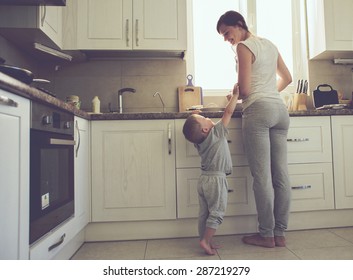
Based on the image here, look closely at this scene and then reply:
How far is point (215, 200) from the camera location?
1500 millimetres

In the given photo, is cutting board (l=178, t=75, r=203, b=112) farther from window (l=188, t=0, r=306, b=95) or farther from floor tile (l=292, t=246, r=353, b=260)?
floor tile (l=292, t=246, r=353, b=260)

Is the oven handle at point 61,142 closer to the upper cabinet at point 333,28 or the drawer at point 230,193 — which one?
the drawer at point 230,193

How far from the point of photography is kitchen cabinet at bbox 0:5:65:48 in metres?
1.72

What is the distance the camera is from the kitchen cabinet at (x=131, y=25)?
81.5 inches

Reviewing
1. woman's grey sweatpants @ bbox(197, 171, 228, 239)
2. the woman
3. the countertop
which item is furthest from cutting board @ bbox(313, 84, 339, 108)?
woman's grey sweatpants @ bbox(197, 171, 228, 239)

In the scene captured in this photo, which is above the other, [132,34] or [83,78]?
[132,34]

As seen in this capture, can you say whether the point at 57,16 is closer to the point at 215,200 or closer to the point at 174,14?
the point at 174,14

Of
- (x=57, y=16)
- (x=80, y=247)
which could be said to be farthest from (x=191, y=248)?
(x=57, y=16)

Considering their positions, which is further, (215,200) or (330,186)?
(330,186)

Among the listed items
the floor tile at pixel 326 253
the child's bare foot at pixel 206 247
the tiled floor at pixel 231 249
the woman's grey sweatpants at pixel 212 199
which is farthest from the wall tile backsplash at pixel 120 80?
the floor tile at pixel 326 253

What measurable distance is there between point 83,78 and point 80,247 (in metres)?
1.29

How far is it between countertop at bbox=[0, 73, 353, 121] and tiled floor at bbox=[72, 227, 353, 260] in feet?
2.46

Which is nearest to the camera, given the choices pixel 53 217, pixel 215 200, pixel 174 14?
pixel 53 217
